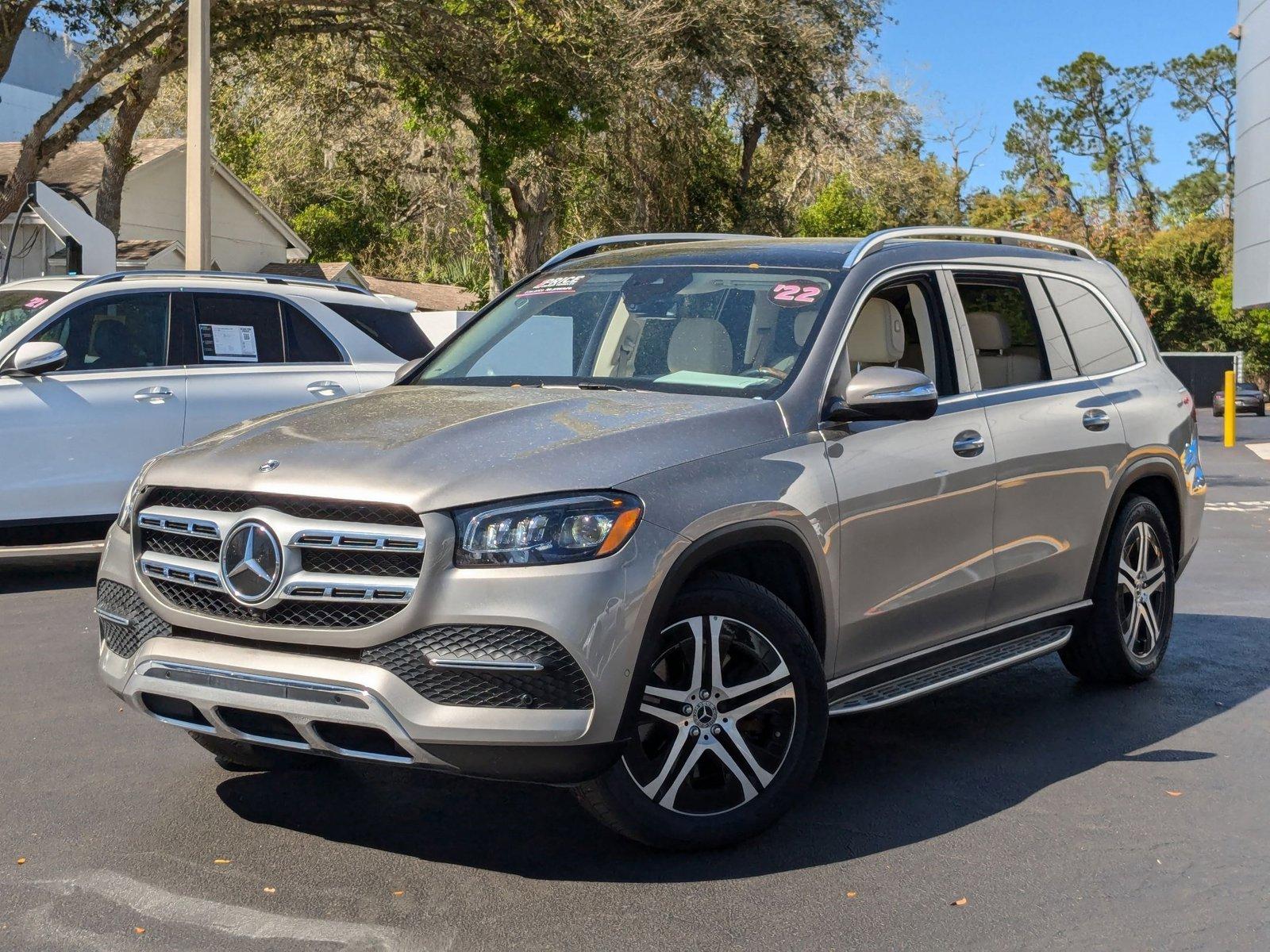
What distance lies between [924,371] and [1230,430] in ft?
89.3

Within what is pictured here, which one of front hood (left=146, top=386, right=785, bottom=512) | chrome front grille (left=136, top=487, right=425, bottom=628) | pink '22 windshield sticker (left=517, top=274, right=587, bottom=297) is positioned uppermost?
pink '22 windshield sticker (left=517, top=274, right=587, bottom=297)

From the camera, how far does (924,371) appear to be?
5785 millimetres

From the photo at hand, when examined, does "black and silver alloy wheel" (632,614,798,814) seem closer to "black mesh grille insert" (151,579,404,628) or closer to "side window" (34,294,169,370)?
"black mesh grille insert" (151,579,404,628)

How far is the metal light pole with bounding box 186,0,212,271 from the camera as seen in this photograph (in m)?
16.1

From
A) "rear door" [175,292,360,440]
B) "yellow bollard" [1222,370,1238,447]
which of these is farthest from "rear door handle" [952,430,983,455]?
"yellow bollard" [1222,370,1238,447]

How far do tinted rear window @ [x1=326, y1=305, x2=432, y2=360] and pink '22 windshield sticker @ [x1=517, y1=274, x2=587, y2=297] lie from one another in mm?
4680

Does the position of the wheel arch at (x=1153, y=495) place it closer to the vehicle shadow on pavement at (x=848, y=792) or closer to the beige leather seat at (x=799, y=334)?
the vehicle shadow on pavement at (x=848, y=792)

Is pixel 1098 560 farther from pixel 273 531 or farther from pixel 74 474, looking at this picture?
pixel 74 474

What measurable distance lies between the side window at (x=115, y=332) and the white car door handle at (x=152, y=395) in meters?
0.18

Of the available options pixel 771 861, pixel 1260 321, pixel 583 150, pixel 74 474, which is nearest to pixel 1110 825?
pixel 771 861

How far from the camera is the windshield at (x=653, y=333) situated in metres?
5.20

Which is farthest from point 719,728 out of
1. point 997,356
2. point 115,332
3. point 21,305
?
point 21,305

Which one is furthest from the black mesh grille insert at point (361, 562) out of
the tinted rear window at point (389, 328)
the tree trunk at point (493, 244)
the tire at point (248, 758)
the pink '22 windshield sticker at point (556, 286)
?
the tree trunk at point (493, 244)

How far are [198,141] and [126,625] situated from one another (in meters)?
12.7
